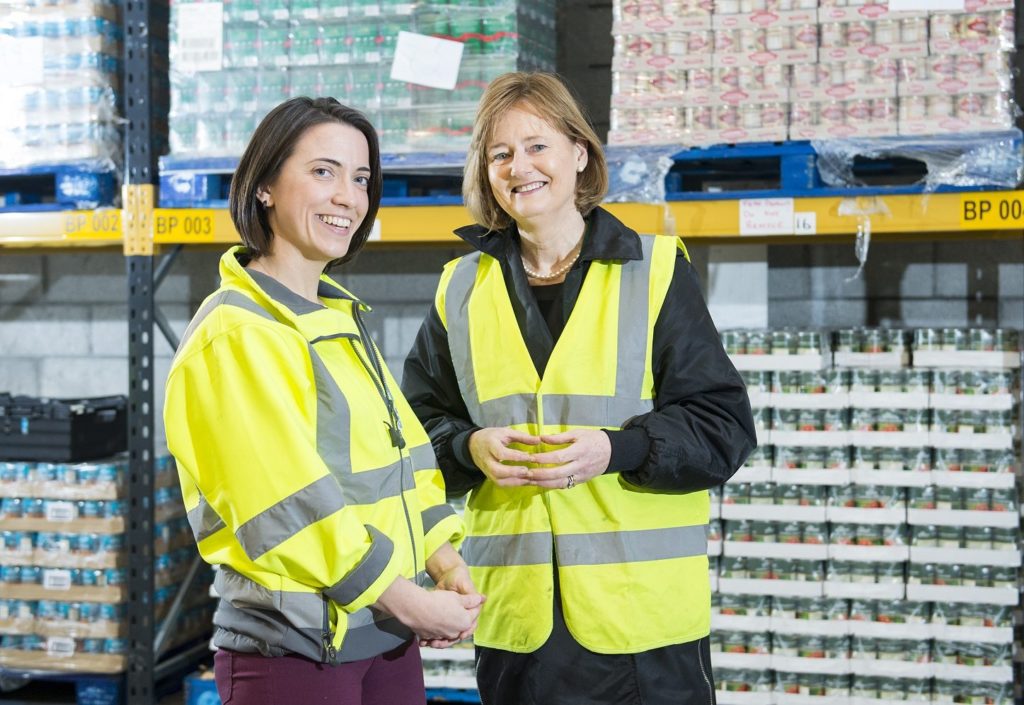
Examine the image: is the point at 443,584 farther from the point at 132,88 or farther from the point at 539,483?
the point at 132,88

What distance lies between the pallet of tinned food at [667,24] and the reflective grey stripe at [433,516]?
7.35 ft

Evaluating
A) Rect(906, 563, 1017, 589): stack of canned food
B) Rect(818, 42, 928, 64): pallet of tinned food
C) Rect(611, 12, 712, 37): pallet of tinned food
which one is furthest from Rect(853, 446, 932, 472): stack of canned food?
Rect(611, 12, 712, 37): pallet of tinned food

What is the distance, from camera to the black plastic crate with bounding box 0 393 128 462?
4586 millimetres

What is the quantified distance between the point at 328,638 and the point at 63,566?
10.5 ft

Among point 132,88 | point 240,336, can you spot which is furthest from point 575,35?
point 240,336

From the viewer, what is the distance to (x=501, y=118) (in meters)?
2.30

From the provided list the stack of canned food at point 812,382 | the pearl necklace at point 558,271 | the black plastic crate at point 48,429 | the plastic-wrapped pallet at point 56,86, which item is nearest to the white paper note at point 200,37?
the plastic-wrapped pallet at point 56,86

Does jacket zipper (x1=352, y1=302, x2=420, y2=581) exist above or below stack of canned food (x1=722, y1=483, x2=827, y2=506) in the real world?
above

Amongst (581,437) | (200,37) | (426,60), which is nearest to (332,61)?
(426,60)

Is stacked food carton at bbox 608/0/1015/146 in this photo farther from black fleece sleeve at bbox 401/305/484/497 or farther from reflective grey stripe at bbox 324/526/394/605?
reflective grey stripe at bbox 324/526/394/605

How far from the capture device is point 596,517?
2238mm

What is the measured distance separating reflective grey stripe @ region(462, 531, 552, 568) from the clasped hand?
137 mm

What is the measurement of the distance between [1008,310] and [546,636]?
11.1 feet

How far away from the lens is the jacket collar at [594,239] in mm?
2266
